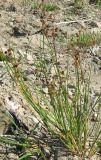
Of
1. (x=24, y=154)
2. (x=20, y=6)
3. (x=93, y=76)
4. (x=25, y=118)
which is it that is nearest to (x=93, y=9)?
(x=20, y=6)

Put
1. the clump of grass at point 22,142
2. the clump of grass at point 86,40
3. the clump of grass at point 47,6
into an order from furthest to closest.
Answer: the clump of grass at point 47,6 < the clump of grass at point 86,40 < the clump of grass at point 22,142

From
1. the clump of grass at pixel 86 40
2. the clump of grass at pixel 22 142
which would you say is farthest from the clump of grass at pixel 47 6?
the clump of grass at pixel 22 142

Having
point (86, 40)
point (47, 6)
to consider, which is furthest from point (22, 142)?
point (47, 6)

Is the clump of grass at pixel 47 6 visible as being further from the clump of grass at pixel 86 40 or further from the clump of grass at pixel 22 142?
the clump of grass at pixel 22 142

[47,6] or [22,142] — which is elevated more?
[47,6]

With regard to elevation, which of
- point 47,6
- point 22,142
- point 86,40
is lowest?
point 22,142

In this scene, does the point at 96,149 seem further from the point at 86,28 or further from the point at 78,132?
the point at 86,28

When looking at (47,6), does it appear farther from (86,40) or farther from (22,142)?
(22,142)

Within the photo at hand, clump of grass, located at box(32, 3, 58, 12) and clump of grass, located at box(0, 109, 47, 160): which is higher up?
clump of grass, located at box(32, 3, 58, 12)

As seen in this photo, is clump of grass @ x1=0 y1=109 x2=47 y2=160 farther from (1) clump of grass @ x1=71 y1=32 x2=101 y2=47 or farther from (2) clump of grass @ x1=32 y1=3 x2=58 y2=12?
(2) clump of grass @ x1=32 y1=3 x2=58 y2=12

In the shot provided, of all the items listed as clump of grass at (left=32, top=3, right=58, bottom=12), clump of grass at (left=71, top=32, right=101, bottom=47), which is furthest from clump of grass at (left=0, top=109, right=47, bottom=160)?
clump of grass at (left=32, top=3, right=58, bottom=12)

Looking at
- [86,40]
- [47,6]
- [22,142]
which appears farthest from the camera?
[47,6]
